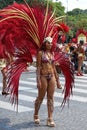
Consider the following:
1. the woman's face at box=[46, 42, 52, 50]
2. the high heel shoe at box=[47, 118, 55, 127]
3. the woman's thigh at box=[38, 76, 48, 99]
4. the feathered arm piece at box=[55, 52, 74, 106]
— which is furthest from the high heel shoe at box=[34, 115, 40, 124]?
the woman's face at box=[46, 42, 52, 50]

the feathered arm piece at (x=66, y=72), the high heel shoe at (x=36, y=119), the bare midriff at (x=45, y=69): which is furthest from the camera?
the feathered arm piece at (x=66, y=72)

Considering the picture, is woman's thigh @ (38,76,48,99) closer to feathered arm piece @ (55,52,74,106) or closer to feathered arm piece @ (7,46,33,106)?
feathered arm piece @ (7,46,33,106)

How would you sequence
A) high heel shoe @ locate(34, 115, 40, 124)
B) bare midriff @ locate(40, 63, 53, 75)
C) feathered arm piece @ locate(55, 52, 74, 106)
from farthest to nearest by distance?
feathered arm piece @ locate(55, 52, 74, 106), high heel shoe @ locate(34, 115, 40, 124), bare midriff @ locate(40, 63, 53, 75)

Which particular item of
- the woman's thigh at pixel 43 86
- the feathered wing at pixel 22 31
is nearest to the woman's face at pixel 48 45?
the feathered wing at pixel 22 31

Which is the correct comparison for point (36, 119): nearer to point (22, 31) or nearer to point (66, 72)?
point (66, 72)

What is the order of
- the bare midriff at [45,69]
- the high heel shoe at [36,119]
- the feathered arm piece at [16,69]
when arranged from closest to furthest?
the feathered arm piece at [16,69] < the bare midriff at [45,69] < the high heel shoe at [36,119]

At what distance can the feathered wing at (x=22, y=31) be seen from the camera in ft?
24.8

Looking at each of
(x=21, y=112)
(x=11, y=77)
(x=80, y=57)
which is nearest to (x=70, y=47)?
(x=80, y=57)

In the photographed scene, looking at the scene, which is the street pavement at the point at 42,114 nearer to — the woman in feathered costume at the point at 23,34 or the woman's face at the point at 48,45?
the woman in feathered costume at the point at 23,34

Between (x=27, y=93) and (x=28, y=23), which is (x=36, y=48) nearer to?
(x=28, y=23)

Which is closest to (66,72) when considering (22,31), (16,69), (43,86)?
(43,86)

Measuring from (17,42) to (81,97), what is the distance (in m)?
3.96

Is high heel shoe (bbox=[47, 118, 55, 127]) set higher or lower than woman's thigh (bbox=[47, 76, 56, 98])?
lower

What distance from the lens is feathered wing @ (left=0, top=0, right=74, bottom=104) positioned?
297 inches
